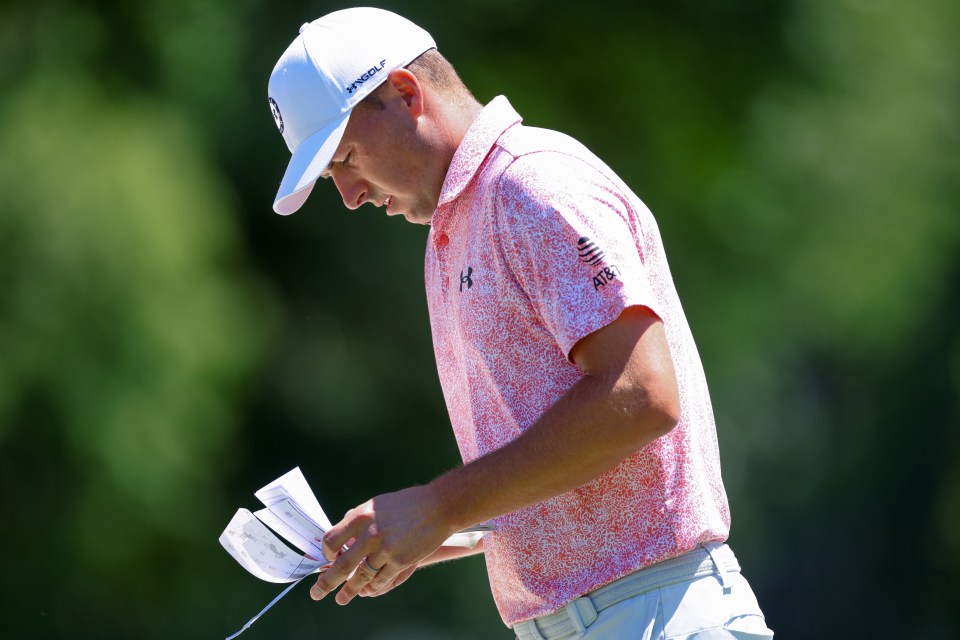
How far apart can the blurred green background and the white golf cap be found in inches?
133

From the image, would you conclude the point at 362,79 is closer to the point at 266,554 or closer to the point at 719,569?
the point at 266,554

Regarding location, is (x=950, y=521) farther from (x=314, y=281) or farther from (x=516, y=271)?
(x=516, y=271)

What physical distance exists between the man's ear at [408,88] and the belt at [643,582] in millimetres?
853

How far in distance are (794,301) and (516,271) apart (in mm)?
4615

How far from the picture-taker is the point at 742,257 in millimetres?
6090

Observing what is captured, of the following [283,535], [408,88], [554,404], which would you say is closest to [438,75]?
[408,88]

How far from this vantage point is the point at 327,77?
2098 mm

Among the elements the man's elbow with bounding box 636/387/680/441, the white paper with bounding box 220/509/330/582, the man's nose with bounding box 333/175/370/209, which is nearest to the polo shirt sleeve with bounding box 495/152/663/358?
the man's elbow with bounding box 636/387/680/441

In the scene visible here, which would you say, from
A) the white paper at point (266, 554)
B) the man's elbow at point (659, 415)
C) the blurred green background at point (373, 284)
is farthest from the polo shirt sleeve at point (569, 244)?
the blurred green background at point (373, 284)

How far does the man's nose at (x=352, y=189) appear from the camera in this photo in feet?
7.05

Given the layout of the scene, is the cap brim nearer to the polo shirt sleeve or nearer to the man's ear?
the man's ear

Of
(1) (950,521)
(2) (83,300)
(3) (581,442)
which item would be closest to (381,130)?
(3) (581,442)

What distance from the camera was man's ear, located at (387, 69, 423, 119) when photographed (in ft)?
6.84

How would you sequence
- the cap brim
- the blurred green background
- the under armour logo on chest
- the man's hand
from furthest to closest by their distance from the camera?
the blurred green background
the cap brim
the under armour logo on chest
the man's hand
